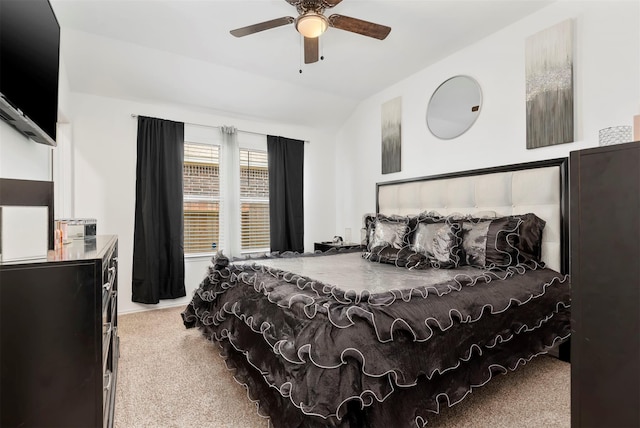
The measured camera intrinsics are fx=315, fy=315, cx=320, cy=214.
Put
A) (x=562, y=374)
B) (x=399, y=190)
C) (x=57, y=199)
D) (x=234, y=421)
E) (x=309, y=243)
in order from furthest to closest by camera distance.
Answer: (x=309, y=243)
(x=399, y=190)
(x=57, y=199)
(x=562, y=374)
(x=234, y=421)

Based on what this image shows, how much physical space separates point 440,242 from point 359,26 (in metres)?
1.82

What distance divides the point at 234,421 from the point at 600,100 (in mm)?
3289

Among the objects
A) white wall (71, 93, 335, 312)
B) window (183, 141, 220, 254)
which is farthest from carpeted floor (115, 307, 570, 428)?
window (183, 141, 220, 254)

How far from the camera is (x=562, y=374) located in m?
2.23

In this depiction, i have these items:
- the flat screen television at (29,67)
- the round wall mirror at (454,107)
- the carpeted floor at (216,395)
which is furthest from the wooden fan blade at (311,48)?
the carpeted floor at (216,395)

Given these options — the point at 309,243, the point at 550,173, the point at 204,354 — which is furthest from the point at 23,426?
the point at 309,243

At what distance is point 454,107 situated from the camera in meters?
3.37

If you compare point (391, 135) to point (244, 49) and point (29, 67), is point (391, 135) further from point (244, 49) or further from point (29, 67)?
point (29, 67)

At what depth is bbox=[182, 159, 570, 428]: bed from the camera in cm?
135

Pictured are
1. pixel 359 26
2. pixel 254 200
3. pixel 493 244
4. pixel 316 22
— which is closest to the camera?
pixel 316 22

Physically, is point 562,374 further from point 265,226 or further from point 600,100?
point 265,226

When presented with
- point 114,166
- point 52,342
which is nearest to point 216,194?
point 114,166

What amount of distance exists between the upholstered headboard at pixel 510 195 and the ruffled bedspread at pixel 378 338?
0.32 meters

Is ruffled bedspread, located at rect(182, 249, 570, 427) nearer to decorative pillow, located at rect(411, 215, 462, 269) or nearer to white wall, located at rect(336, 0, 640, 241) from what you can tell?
decorative pillow, located at rect(411, 215, 462, 269)
